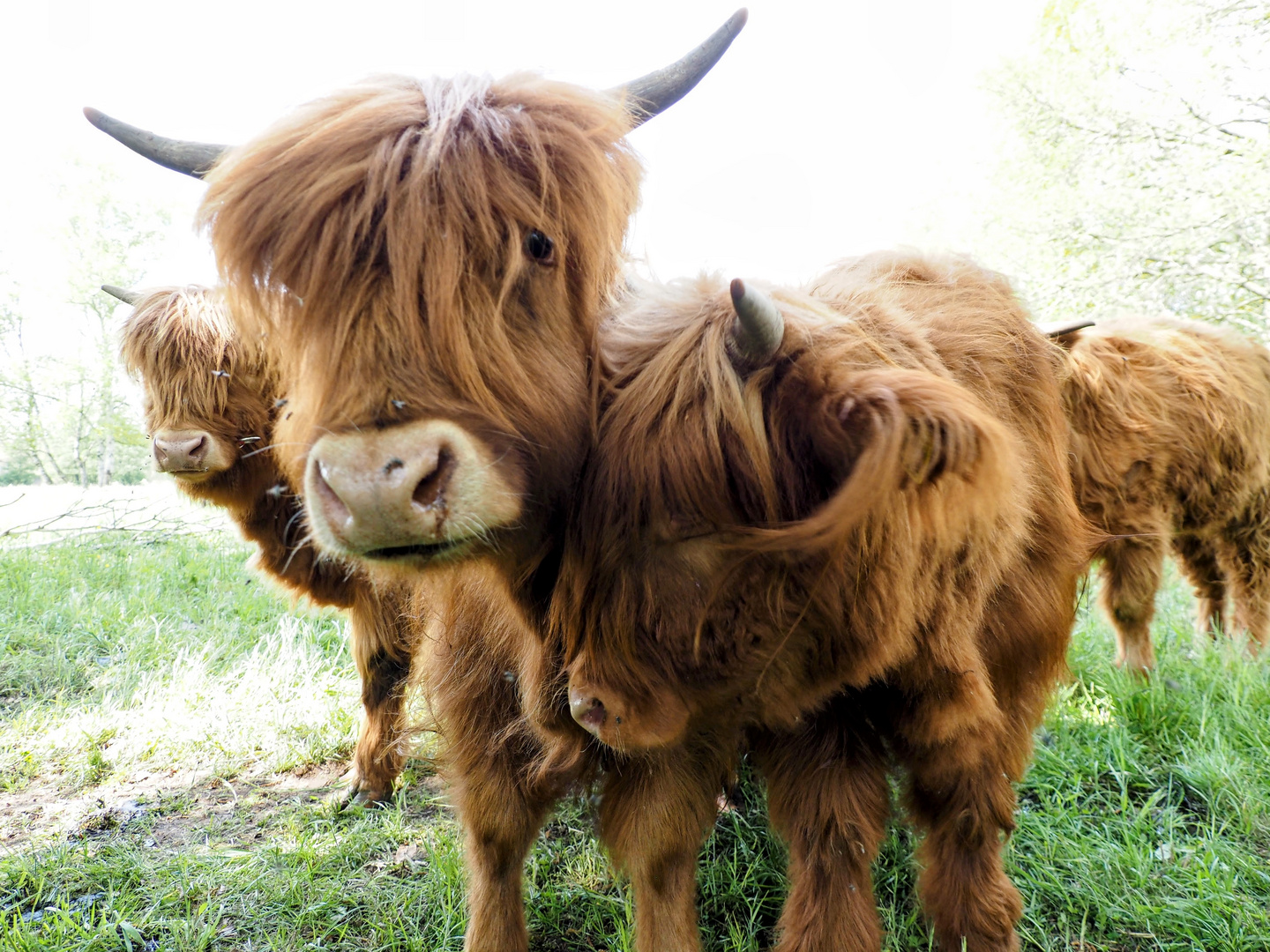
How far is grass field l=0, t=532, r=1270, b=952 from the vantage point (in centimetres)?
244

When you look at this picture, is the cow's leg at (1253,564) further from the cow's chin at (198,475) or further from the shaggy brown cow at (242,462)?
the cow's chin at (198,475)

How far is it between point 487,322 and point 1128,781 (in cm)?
337

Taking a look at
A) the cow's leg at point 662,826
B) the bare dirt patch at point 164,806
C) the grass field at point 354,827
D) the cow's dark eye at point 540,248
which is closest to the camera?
the cow's dark eye at point 540,248

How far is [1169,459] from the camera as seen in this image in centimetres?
417

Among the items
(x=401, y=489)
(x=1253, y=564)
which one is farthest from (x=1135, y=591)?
(x=401, y=489)

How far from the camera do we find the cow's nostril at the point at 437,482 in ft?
3.96

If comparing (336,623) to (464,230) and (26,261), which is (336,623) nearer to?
(464,230)

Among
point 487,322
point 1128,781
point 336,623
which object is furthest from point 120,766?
point 1128,781

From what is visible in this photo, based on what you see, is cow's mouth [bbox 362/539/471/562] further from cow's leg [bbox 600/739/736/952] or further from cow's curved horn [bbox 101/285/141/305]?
cow's curved horn [bbox 101/285/141/305]

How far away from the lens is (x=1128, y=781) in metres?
3.26

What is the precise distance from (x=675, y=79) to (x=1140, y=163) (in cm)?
1021

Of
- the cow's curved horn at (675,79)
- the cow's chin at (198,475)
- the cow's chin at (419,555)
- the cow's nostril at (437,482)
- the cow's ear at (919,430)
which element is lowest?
the cow's chin at (198,475)

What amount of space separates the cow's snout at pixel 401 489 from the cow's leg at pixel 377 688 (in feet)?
6.79

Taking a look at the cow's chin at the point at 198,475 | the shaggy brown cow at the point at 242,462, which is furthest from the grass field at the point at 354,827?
the cow's chin at the point at 198,475
